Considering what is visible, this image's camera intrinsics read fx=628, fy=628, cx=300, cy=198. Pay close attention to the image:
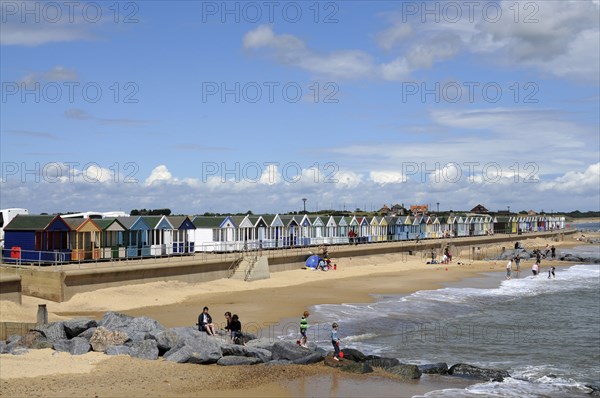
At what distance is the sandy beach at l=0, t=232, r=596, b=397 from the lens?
16688mm

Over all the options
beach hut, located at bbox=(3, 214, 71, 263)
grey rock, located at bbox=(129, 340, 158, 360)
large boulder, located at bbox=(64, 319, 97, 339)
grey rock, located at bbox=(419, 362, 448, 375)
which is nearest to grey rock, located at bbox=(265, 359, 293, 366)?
grey rock, located at bbox=(129, 340, 158, 360)

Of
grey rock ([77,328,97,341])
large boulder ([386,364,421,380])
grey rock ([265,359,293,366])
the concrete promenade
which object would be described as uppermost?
the concrete promenade

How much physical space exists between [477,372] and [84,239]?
83.9 feet

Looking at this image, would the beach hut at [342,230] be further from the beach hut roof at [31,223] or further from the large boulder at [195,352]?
the large boulder at [195,352]

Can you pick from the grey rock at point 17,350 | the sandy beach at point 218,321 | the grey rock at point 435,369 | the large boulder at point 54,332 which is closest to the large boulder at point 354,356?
the sandy beach at point 218,321

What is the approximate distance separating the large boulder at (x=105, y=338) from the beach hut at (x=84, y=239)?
658 inches

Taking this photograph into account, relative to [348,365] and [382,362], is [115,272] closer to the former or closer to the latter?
[348,365]

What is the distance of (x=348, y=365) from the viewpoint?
19609 millimetres

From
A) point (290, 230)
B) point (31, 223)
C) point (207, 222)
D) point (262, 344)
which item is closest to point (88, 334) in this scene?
point (262, 344)

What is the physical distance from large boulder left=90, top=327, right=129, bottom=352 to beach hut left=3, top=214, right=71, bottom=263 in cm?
1597

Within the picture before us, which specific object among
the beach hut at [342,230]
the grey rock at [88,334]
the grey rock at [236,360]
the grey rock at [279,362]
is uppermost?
the beach hut at [342,230]

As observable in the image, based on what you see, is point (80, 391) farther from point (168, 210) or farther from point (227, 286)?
point (168, 210)

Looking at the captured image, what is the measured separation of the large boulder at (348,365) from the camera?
765 inches

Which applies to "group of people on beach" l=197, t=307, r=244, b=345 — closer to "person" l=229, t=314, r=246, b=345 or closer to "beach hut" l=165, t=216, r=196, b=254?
"person" l=229, t=314, r=246, b=345
